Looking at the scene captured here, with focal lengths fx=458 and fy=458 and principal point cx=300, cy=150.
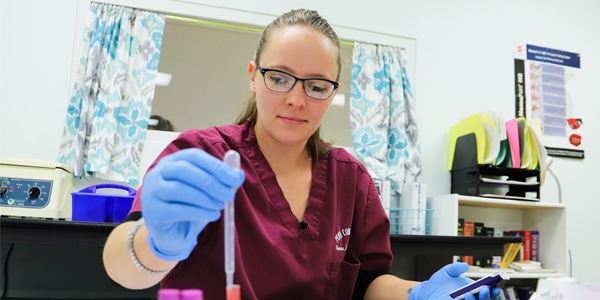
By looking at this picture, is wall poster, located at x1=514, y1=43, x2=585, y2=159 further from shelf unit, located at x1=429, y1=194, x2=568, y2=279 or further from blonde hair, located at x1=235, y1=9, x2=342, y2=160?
blonde hair, located at x1=235, y1=9, x2=342, y2=160

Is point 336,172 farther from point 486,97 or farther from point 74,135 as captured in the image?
point 486,97

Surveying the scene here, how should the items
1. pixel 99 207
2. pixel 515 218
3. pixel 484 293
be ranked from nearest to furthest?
1. pixel 484 293
2. pixel 99 207
3. pixel 515 218

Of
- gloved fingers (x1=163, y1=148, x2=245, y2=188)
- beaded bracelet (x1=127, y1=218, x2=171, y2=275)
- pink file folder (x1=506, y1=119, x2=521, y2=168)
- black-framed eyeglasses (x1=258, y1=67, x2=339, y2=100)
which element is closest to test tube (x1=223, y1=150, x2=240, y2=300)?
gloved fingers (x1=163, y1=148, x2=245, y2=188)

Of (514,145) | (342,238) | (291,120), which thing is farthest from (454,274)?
(514,145)

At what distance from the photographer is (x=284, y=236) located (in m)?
1.01

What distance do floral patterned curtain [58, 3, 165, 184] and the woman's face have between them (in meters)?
1.34

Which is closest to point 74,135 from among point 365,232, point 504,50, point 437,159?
point 365,232

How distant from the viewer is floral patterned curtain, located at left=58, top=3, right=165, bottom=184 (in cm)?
214

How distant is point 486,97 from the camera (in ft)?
9.46

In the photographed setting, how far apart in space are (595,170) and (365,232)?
257 centimetres

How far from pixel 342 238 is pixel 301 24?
1.70ft

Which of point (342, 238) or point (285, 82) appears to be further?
point (342, 238)

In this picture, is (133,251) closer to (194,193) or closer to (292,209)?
(194,193)

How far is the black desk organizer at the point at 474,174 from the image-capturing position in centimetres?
243
